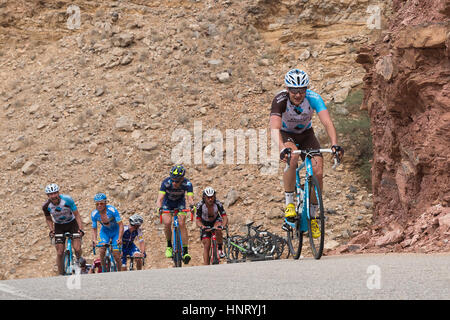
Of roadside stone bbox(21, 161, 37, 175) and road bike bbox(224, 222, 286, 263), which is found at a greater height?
roadside stone bbox(21, 161, 37, 175)

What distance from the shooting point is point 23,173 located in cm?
2864

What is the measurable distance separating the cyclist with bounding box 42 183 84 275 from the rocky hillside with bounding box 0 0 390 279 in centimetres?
1009

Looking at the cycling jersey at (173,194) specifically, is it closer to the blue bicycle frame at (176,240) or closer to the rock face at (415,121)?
the blue bicycle frame at (176,240)

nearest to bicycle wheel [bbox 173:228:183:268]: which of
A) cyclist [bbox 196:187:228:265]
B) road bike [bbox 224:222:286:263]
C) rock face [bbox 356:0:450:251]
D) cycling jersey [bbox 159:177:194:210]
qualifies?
cycling jersey [bbox 159:177:194:210]

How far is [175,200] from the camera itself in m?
13.9

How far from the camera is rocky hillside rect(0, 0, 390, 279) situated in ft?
84.9

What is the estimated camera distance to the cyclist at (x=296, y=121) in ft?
29.1

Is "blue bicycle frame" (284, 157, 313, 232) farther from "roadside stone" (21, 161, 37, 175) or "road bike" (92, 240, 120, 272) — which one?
"roadside stone" (21, 161, 37, 175)

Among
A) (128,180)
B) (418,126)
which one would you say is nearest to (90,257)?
(128,180)

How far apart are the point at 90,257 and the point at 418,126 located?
53.5 feet

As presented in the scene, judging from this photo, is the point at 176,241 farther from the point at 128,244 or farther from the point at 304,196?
the point at 304,196

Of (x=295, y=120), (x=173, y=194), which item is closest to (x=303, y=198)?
(x=295, y=120)
